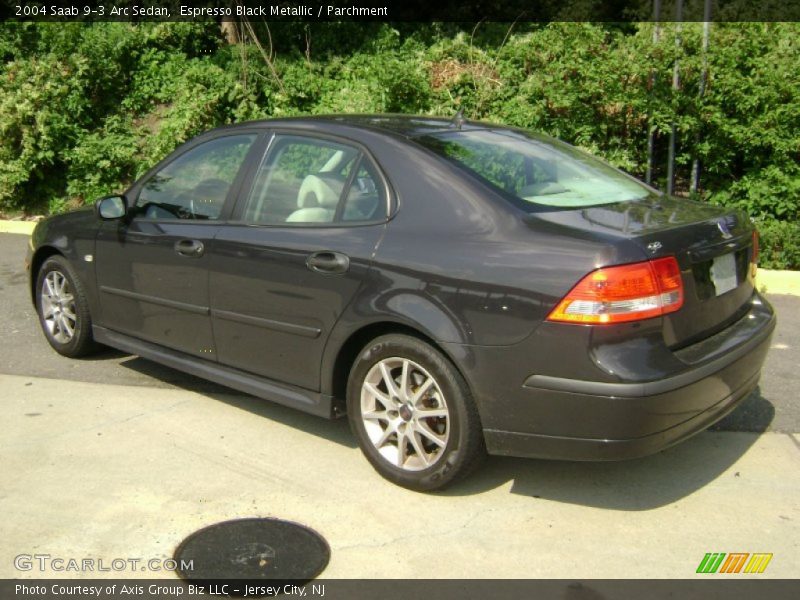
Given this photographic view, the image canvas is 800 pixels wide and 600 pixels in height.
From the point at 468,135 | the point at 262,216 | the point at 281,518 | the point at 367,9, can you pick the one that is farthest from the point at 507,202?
the point at 367,9

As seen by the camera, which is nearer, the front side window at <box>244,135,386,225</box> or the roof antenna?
the front side window at <box>244,135,386,225</box>

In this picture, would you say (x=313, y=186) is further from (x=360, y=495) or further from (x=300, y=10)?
(x=300, y=10)

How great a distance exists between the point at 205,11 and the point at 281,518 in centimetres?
1146

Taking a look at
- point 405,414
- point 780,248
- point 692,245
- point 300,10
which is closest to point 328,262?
point 405,414

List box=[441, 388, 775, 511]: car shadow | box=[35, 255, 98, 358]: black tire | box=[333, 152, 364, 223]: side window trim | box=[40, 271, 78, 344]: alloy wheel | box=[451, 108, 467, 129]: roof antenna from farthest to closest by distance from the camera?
box=[40, 271, 78, 344]: alloy wheel, box=[35, 255, 98, 358]: black tire, box=[451, 108, 467, 129]: roof antenna, box=[333, 152, 364, 223]: side window trim, box=[441, 388, 775, 511]: car shadow

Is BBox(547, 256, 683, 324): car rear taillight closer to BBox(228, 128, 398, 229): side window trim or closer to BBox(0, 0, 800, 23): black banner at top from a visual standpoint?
BBox(228, 128, 398, 229): side window trim

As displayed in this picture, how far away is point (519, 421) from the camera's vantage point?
357 centimetres

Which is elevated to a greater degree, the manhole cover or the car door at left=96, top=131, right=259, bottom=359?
the car door at left=96, top=131, right=259, bottom=359

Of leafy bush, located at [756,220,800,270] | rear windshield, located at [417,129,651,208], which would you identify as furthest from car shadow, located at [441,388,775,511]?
leafy bush, located at [756,220,800,270]

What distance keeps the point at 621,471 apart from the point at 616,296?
122 centimetres

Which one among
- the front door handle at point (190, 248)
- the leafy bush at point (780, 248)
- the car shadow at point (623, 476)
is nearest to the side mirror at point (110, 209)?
the front door handle at point (190, 248)

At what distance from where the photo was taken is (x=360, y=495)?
3998 millimetres

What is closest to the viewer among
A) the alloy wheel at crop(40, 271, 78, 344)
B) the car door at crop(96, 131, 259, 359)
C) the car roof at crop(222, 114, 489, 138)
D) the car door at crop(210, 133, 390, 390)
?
the car door at crop(210, 133, 390, 390)

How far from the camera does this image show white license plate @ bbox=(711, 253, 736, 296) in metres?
3.80
